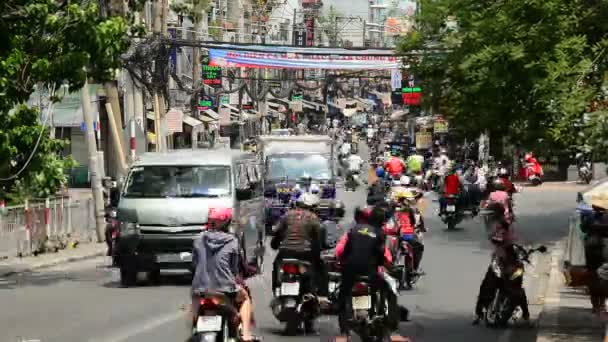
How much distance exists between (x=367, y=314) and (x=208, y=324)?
216 cm

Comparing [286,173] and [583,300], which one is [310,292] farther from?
[286,173]

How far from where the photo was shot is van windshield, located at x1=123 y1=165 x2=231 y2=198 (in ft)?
68.6

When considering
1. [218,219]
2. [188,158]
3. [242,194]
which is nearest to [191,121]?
[188,158]

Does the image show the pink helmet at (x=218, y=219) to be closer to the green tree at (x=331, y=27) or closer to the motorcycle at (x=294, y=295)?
the motorcycle at (x=294, y=295)

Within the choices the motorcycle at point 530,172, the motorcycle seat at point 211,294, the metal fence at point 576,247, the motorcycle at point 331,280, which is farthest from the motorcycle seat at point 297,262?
the motorcycle at point 530,172

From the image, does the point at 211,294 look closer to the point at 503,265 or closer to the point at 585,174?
the point at 503,265

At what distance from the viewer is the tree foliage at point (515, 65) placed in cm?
1313

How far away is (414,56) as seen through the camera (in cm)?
3500

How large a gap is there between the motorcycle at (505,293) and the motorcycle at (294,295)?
2415 millimetres

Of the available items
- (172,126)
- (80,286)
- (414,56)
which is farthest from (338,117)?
(80,286)

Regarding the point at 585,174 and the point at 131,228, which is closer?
the point at 131,228

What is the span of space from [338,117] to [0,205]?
430 ft

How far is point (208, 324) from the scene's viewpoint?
10.6 meters

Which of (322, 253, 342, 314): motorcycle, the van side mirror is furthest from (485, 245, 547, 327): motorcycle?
the van side mirror
